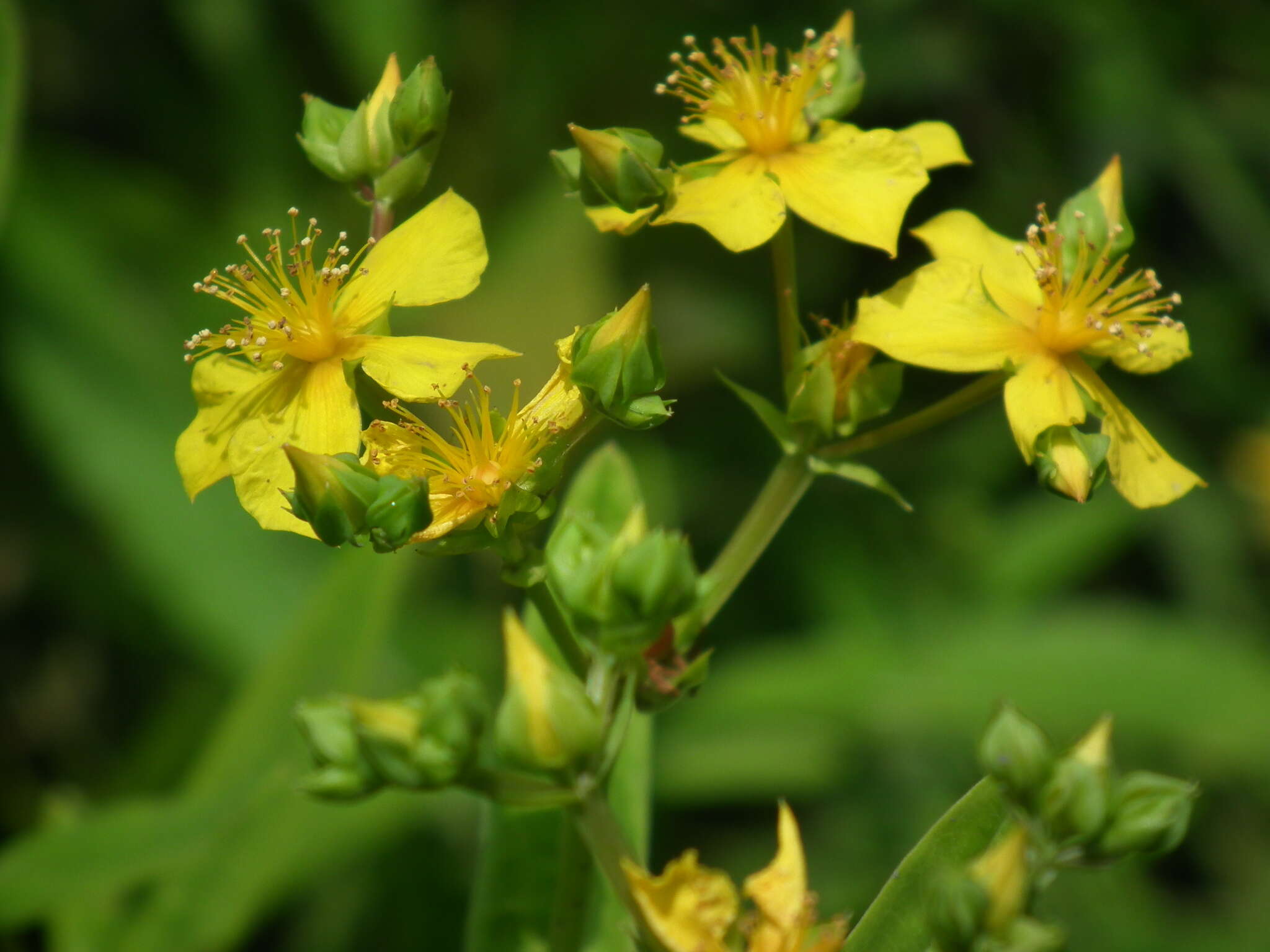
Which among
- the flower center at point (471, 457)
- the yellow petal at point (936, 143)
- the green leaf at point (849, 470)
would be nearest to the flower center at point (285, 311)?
the flower center at point (471, 457)

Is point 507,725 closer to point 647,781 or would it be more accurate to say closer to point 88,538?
point 647,781

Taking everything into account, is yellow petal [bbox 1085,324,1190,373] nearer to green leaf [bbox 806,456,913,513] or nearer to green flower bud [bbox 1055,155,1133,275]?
green flower bud [bbox 1055,155,1133,275]

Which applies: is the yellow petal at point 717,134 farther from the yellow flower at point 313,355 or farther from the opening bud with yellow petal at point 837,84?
the yellow flower at point 313,355

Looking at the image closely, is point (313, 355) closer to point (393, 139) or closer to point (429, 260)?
point (429, 260)

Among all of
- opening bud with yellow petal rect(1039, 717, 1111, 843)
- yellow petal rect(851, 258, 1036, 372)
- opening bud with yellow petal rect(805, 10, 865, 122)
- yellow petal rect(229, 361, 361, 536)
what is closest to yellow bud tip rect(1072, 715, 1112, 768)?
opening bud with yellow petal rect(1039, 717, 1111, 843)

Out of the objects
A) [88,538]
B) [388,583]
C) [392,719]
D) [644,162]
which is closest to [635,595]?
[392,719]

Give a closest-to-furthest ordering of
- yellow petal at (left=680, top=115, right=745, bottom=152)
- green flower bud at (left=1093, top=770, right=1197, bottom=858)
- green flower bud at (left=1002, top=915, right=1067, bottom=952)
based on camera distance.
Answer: green flower bud at (left=1002, top=915, right=1067, bottom=952), green flower bud at (left=1093, top=770, right=1197, bottom=858), yellow petal at (left=680, top=115, right=745, bottom=152)
